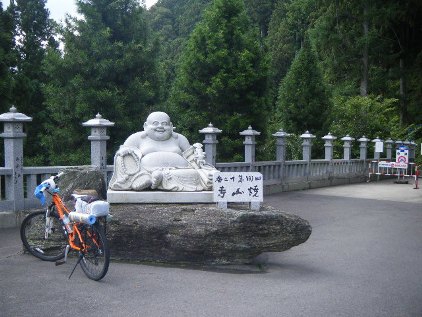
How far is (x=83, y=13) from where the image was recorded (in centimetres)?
1775

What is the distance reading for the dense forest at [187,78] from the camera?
55.8 feet

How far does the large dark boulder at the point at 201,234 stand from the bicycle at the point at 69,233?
532 millimetres

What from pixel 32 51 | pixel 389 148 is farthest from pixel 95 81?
pixel 389 148

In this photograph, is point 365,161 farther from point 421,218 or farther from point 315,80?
point 421,218

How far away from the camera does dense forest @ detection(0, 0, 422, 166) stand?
17000 millimetres

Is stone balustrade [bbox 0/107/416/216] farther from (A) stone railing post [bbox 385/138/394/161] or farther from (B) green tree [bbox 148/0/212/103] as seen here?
(B) green tree [bbox 148/0/212/103]

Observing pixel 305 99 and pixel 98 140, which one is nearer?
pixel 98 140

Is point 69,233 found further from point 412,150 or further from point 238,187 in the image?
point 412,150

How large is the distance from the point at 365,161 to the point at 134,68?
1148cm

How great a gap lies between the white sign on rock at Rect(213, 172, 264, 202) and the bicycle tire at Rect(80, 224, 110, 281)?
1.72 meters

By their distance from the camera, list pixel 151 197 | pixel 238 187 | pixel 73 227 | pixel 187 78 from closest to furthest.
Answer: pixel 73 227 → pixel 238 187 → pixel 151 197 → pixel 187 78

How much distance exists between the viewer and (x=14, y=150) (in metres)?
9.55

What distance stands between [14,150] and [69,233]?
12.6ft

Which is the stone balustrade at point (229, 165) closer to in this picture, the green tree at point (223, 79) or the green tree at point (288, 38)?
the green tree at point (223, 79)
